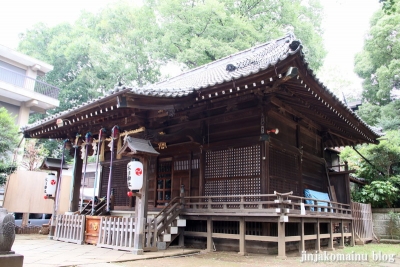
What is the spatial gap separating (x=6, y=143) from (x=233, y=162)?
9857 millimetres

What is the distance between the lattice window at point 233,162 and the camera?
909 cm

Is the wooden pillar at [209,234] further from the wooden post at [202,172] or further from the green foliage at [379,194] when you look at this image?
the green foliage at [379,194]

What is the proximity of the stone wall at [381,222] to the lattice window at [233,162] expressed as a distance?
28.9ft

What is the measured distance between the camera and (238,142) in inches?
372

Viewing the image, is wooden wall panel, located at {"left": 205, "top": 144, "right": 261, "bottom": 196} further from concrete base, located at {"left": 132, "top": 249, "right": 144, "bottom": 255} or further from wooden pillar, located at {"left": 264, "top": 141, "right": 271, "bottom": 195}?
concrete base, located at {"left": 132, "top": 249, "right": 144, "bottom": 255}

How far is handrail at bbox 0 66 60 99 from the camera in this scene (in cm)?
2057

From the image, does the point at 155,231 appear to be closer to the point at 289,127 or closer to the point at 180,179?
the point at 180,179

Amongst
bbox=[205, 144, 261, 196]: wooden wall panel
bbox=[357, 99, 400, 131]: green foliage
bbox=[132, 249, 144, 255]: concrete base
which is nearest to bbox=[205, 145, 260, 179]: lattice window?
bbox=[205, 144, 261, 196]: wooden wall panel

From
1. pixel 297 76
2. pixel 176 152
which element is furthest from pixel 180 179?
pixel 297 76

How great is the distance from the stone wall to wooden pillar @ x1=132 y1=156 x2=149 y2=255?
11.3 metres

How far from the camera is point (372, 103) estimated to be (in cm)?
2628

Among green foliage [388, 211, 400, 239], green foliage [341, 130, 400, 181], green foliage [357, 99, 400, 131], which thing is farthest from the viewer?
green foliage [357, 99, 400, 131]

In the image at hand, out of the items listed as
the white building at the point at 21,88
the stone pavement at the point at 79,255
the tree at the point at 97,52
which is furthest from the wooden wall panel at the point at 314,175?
the tree at the point at 97,52

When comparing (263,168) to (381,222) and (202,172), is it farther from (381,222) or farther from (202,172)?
(381,222)
